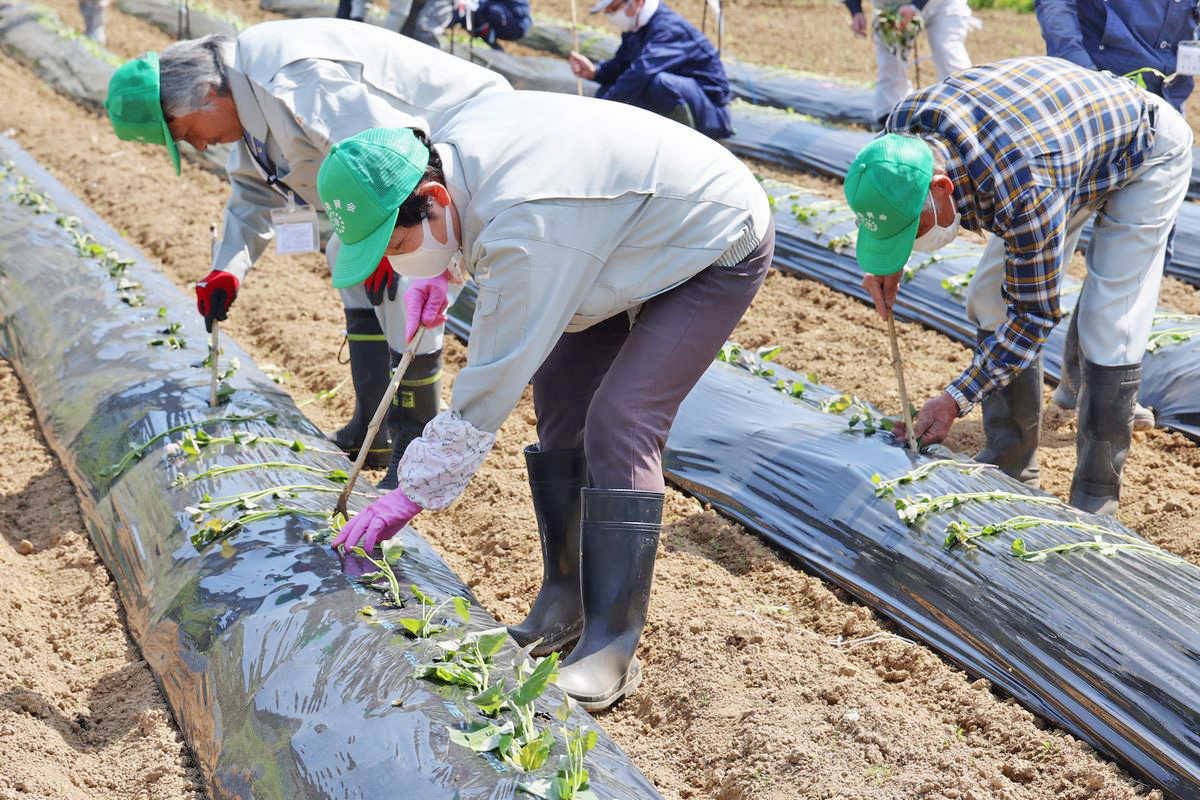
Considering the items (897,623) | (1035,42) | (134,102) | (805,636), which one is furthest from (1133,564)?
(1035,42)

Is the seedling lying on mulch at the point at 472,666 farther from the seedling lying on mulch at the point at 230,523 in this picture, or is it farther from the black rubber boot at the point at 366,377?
the black rubber boot at the point at 366,377

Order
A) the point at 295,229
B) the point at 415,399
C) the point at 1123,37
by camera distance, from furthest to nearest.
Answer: the point at 1123,37 → the point at 415,399 → the point at 295,229

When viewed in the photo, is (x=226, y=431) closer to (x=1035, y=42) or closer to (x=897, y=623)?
(x=897, y=623)

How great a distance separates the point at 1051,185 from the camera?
2.81m

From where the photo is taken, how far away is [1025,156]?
9.09 ft

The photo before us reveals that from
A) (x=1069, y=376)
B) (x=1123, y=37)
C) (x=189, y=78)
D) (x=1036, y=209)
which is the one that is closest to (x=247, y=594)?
(x=189, y=78)

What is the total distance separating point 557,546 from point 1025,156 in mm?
1415

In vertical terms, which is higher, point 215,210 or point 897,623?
point 897,623

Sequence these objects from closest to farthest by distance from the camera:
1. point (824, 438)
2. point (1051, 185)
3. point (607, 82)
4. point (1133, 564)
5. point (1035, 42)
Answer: point (1133, 564) → point (1051, 185) → point (824, 438) → point (607, 82) → point (1035, 42)

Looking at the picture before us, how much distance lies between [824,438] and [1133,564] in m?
0.90

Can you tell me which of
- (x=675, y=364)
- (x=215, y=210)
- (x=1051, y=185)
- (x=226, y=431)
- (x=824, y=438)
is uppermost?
(x=1051, y=185)

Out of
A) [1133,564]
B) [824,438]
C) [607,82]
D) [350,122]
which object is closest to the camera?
[1133,564]

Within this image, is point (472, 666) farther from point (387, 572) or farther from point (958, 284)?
point (958, 284)

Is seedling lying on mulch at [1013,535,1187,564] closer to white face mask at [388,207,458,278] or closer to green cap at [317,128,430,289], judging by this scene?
white face mask at [388,207,458,278]
